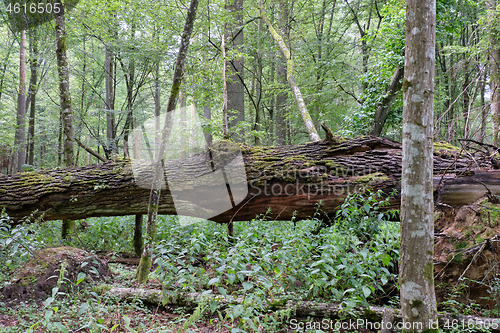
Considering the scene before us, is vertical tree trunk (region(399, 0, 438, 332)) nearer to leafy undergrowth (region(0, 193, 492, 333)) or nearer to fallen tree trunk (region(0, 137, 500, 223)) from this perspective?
leafy undergrowth (region(0, 193, 492, 333))

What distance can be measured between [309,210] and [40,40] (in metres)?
10.3

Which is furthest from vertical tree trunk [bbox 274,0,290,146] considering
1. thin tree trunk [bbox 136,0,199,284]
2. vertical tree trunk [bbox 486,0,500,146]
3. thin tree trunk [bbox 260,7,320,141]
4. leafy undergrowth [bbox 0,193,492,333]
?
leafy undergrowth [bbox 0,193,492,333]

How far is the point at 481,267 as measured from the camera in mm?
3527

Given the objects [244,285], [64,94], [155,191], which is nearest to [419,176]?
[244,285]

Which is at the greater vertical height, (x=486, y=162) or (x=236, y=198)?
(x=486, y=162)

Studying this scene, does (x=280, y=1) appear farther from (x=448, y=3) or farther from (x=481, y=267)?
(x=481, y=267)

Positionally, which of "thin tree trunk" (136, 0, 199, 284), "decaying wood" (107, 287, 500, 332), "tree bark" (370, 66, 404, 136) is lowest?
"decaying wood" (107, 287, 500, 332)

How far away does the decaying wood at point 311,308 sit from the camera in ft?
9.24

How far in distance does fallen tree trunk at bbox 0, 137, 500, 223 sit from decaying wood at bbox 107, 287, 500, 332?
1592mm

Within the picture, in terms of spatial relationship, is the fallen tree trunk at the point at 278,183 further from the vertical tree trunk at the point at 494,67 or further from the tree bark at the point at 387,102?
the tree bark at the point at 387,102

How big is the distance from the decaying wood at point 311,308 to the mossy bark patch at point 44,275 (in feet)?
1.91

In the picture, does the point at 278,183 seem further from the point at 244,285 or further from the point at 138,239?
the point at 138,239

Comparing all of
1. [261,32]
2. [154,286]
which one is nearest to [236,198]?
[154,286]

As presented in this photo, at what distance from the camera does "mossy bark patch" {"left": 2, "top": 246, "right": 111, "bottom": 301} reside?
3.45 m
